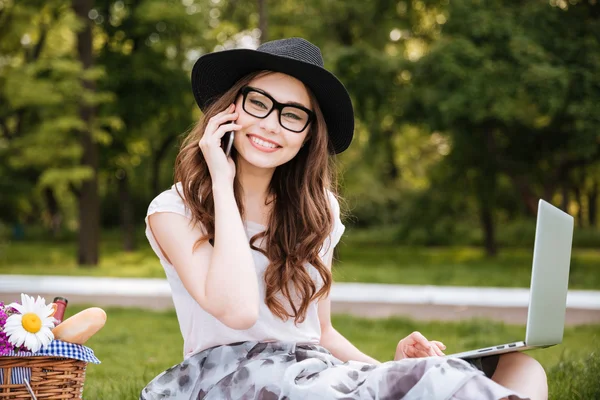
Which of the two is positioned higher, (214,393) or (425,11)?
(425,11)

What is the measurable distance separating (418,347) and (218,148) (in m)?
0.94

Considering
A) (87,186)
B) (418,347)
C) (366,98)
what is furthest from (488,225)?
(418,347)

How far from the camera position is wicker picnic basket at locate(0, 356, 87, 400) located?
214cm

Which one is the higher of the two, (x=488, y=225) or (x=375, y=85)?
(x=375, y=85)

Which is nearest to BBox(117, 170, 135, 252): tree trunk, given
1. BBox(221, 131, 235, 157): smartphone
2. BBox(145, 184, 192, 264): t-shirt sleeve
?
BBox(221, 131, 235, 157): smartphone

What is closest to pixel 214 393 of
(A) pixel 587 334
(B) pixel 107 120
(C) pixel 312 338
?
(C) pixel 312 338

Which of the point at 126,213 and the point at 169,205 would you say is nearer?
the point at 169,205

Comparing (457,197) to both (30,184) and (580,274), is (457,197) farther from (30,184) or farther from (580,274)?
(30,184)

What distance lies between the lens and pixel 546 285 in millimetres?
2172

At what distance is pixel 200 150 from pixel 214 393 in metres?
0.86

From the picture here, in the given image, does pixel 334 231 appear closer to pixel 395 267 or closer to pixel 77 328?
pixel 77 328

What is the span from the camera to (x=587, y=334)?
7.74m

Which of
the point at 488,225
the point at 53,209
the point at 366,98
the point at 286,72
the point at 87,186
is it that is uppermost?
the point at 366,98

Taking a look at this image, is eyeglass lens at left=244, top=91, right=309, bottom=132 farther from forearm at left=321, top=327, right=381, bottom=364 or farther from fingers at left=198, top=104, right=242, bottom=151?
forearm at left=321, top=327, right=381, bottom=364
